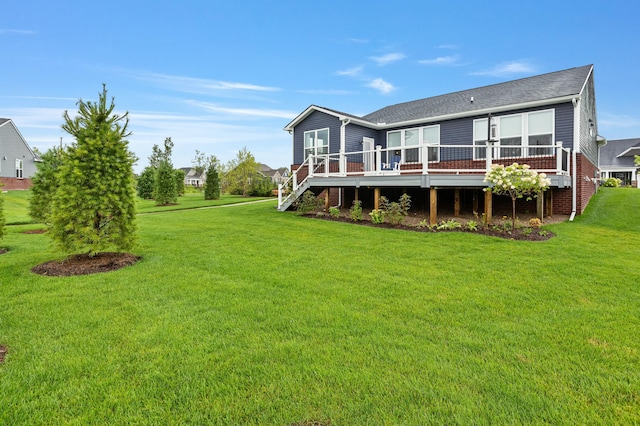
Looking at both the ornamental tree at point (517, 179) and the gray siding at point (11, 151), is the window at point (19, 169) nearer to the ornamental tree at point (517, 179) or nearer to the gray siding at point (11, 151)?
the gray siding at point (11, 151)

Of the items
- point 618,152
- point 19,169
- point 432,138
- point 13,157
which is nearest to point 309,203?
point 432,138

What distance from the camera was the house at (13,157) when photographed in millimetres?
30281

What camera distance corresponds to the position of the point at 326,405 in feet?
7.36

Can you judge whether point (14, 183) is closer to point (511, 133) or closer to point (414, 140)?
point (414, 140)

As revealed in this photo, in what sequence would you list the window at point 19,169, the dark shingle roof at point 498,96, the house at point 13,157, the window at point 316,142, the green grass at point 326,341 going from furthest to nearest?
the window at point 19,169
the house at point 13,157
the window at point 316,142
the dark shingle roof at point 498,96
the green grass at point 326,341

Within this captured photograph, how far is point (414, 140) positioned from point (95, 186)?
12.9 metres

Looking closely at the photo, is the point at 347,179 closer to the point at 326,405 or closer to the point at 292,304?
the point at 292,304

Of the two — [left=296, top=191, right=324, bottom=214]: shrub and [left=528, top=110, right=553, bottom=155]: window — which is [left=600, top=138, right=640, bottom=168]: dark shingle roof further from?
[left=296, top=191, right=324, bottom=214]: shrub

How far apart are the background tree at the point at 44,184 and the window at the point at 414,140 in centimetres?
1168

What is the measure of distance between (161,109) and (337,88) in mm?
13873

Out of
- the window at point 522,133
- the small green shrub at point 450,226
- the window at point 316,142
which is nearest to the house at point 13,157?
the window at point 316,142

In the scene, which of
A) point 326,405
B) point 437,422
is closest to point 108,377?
point 326,405

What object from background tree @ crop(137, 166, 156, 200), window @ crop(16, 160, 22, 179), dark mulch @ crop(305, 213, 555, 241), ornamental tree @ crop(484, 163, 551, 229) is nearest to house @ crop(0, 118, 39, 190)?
window @ crop(16, 160, 22, 179)

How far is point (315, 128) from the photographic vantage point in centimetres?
1691
